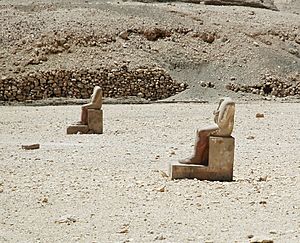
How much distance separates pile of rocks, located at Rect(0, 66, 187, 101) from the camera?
29.1 m

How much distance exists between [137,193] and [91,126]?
8.12m

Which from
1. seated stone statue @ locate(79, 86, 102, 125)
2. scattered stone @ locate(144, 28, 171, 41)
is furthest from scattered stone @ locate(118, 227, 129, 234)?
scattered stone @ locate(144, 28, 171, 41)

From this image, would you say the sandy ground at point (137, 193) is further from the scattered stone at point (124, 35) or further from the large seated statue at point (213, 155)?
the scattered stone at point (124, 35)

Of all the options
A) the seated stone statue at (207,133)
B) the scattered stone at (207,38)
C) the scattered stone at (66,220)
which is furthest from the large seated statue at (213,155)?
the scattered stone at (207,38)

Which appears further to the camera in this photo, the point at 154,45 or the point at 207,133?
the point at 154,45

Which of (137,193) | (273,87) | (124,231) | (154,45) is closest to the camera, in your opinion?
(124,231)

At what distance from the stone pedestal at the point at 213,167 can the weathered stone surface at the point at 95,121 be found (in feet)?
24.0

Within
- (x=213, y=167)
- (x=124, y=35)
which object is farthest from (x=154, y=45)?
(x=213, y=167)

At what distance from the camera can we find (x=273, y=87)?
104ft

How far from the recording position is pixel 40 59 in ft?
99.2

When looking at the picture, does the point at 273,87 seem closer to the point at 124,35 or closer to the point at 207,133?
the point at 124,35

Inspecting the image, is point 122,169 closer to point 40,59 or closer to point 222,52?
point 40,59

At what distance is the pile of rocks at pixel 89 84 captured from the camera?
29078mm

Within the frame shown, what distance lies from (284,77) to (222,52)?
11.1 ft
